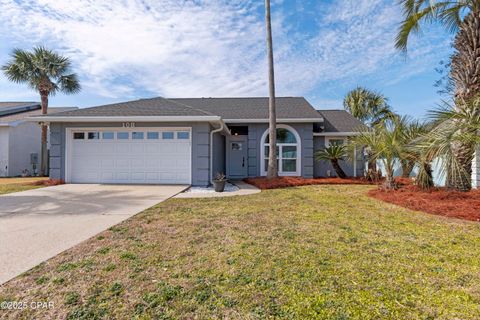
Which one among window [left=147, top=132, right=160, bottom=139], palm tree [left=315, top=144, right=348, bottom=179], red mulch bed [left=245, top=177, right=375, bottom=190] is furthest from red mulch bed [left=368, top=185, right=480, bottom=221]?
window [left=147, top=132, right=160, bottom=139]

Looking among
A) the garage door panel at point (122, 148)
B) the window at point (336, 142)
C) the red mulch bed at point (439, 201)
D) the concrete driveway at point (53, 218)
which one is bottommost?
the concrete driveway at point (53, 218)

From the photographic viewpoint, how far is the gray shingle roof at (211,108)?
1076 centimetres

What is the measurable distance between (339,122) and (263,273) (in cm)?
1390

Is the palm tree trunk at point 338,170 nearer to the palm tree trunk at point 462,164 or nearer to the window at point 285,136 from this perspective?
the window at point 285,136

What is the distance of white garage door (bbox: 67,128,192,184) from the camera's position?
10695mm

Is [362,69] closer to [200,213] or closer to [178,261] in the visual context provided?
[200,213]

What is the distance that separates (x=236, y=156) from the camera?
14.8 metres

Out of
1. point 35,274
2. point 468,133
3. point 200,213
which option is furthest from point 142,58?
point 468,133

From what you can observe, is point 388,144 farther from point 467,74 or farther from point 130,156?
point 130,156

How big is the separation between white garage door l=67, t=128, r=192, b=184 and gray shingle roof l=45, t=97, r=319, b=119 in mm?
777

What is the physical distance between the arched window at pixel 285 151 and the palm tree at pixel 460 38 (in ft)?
21.7

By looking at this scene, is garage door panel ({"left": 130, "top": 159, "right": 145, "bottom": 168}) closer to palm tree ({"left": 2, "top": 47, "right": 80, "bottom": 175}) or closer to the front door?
the front door

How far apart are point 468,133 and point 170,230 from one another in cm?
665

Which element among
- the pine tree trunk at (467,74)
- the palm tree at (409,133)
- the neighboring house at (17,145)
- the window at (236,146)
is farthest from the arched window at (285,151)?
the neighboring house at (17,145)
